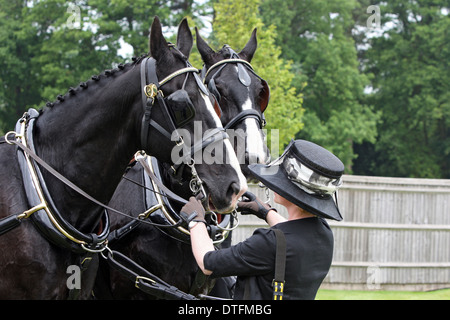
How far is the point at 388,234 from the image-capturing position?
9391 mm

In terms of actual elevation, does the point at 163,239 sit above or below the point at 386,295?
below

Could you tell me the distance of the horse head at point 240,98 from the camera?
367 cm

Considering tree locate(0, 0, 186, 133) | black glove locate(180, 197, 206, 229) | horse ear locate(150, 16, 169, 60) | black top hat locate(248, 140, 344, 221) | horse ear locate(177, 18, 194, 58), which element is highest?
tree locate(0, 0, 186, 133)

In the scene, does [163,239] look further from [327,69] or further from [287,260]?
[327,69]

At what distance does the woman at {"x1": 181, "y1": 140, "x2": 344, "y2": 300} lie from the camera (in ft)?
7.63

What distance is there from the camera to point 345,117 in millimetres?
25766

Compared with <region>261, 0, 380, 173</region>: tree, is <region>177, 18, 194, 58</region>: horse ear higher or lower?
lower

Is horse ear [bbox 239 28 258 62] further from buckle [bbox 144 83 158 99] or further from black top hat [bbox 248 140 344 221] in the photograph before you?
black top hat [bbox 248 140 344 221]

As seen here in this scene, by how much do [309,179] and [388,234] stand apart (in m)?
7.57

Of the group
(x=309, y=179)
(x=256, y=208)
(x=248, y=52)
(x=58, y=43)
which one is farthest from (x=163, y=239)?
(x=58, y=43)

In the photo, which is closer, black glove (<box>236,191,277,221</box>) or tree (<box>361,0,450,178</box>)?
black glove (<box>236,191,277,221</box>)

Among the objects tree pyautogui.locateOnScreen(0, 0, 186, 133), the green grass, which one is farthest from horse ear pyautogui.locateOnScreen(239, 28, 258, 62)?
tree pyautogui.locateOnScreen(0, 0, 186, 133)

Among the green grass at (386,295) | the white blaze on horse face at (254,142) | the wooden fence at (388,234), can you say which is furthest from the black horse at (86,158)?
the wooden fence at (388,234)

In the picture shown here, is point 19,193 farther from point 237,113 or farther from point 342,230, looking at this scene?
point 342,230
